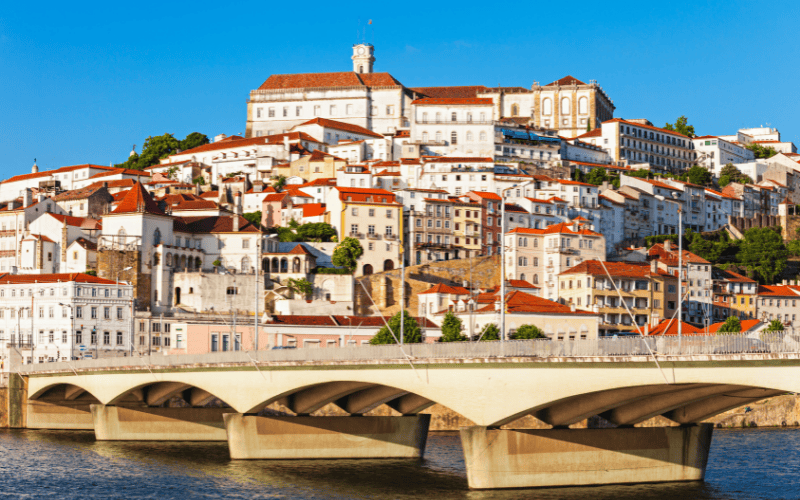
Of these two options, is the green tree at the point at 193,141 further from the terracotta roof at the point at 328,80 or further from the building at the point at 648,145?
the building at the point at 648,145

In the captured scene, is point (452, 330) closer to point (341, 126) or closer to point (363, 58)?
point (341, 126)

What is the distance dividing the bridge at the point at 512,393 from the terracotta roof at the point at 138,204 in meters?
41.6

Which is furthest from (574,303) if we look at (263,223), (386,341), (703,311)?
(263,223)

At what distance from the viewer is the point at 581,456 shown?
1596 inches

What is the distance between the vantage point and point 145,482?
154 ft

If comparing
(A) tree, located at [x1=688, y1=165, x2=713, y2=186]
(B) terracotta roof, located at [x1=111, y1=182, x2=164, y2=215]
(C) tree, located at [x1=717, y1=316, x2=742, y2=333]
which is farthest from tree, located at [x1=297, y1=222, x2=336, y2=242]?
(A) tree, located at [x1=688, y1=165, x2=713, y2=186]

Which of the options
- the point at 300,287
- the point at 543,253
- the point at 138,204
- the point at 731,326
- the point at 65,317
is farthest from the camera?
the point at 543,253

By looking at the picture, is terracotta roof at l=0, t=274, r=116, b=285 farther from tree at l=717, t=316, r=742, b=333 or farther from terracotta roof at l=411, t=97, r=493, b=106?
terracotta roof at l=411, t=97, r=493, b=106

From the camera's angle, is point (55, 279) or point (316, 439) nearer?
point (316, 439)

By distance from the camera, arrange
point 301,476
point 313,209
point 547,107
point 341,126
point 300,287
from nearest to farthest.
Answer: point 301,476
point 300,287
point 313,209
point 341,126
point 547,107

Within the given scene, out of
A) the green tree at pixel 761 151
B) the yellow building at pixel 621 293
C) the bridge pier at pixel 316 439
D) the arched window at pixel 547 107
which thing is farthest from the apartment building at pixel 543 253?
the green tree at pixel 761 151

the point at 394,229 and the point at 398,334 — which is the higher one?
the point at 394,229

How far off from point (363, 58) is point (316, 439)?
123 metres

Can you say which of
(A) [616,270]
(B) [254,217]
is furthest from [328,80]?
(A) [616,270]
